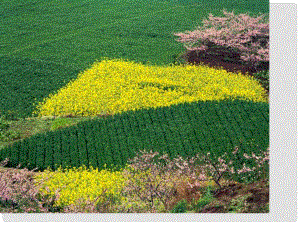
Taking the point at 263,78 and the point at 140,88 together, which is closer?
the point at 263,78

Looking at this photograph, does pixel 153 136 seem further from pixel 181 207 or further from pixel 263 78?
pixel 263 78

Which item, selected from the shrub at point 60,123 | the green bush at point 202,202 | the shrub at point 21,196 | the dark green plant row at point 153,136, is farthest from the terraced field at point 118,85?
the green bush at point 202,202

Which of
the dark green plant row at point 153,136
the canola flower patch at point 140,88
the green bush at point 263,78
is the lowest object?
the dark green plant row at point 153,136

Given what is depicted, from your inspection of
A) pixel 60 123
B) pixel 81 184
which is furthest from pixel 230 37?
pixel 81 184

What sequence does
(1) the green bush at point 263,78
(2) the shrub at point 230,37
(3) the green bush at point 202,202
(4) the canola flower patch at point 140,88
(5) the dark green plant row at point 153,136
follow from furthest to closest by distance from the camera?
(2) the shrub at point 230,37 < (4) the canola flower patch at point 140,88 < (1) the green bush at point 263,78 < (5) the dark green plant row at point 153,136 < (3) the green bush at point 202,202

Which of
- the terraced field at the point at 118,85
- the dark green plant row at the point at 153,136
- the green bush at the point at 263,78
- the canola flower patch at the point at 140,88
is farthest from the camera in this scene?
the canola flower patch at the point at 140,88

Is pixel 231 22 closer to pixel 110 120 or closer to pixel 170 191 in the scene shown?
pixel 110 120

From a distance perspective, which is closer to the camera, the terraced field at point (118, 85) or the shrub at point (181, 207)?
the shrub at point (181, 207)

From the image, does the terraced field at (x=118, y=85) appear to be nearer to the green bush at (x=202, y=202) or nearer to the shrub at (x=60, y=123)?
the shrub at (x=60, y=123)
